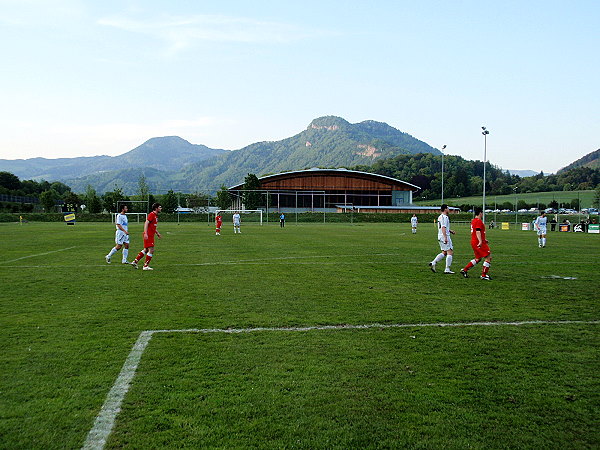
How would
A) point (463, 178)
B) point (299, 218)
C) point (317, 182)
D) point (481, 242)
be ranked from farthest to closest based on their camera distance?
point (463, 178), point (317, 182), point (299, 218), point (481, 242)

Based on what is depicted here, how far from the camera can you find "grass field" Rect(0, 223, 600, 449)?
3.97 metres

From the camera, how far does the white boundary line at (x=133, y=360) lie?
155 inches

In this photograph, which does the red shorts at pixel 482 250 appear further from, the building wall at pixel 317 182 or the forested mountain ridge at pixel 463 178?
the forested mountain ridge at pixel 463 178

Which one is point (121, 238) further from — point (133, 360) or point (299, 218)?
point (299, 218)

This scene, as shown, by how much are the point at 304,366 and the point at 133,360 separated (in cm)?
205

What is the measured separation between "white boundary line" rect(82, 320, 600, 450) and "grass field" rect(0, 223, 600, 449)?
71 millimetres

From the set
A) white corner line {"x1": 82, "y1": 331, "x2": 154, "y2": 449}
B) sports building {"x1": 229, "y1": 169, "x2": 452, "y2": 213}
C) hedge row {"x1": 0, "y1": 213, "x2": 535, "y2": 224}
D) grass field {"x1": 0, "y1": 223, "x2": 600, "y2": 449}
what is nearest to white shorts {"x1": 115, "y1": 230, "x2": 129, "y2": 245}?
grass field {"x1": 0, "y1": 223, "x2": 600, "y2": 449}

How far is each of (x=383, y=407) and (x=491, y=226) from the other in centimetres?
5737

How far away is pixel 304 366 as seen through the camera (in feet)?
18.1

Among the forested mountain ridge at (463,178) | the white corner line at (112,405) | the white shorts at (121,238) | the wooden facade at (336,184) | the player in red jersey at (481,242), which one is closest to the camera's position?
the white corner line at (112,405)

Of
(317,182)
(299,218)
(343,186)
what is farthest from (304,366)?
(317,182)

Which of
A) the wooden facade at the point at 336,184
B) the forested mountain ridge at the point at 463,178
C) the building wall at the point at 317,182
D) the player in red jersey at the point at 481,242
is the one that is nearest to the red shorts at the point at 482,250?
the player in red jersey at the point at 481,242

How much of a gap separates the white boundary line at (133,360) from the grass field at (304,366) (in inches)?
2.8

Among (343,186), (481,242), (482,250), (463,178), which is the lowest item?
(482,250)
